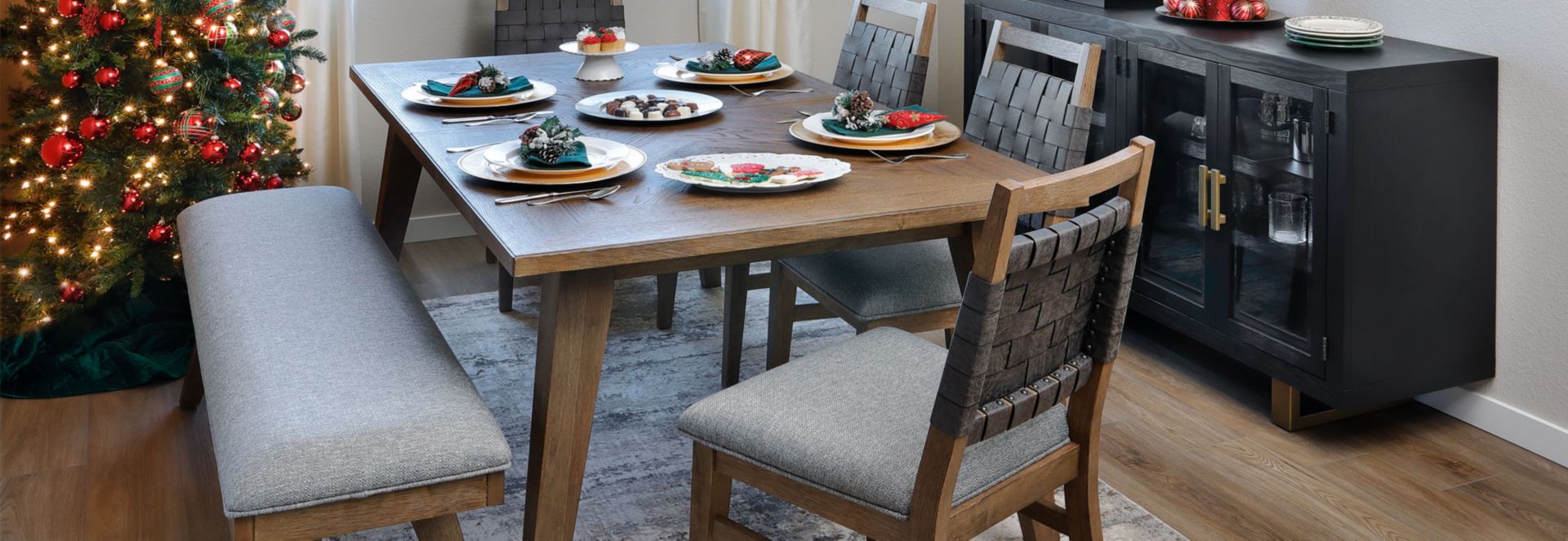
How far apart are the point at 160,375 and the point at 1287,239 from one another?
8.05ft

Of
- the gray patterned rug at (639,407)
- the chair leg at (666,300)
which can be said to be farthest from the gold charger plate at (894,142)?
the chair leg at (666,300)

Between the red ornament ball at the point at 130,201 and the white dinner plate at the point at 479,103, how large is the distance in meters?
0.84

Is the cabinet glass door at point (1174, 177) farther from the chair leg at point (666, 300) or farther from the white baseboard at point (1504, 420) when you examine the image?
the chair leg at point (666, 300)

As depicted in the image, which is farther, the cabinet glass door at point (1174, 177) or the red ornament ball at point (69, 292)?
the red ornament ball at point (69, 292)

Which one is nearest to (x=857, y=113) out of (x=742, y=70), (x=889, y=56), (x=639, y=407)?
(x=742, y=70)

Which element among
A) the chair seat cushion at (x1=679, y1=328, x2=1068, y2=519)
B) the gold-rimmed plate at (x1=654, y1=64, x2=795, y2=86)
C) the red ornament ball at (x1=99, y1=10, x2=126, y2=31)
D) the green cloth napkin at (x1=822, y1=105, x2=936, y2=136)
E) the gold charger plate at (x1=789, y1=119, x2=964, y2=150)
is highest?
the red ornament ball at (x1=99, y1=10, x2=126, y2=31)

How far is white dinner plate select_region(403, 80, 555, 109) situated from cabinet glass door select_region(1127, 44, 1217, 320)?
1.33 metres

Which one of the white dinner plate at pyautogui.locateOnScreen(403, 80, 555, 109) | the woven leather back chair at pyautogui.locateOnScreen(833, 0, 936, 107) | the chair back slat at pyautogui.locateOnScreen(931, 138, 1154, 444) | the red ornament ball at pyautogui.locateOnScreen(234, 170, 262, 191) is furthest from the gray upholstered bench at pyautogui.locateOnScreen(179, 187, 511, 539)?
the woven leather back chair at pyautogui.locateOnScreen(833, 0, 936, 107)

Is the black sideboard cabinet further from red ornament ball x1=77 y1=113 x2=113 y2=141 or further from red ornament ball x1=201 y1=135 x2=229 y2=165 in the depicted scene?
red ornament ball x1=77 y1=113 x2=113 y2=141

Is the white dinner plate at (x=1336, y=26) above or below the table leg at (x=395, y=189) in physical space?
above

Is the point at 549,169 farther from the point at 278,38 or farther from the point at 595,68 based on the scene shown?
the point at 278,38

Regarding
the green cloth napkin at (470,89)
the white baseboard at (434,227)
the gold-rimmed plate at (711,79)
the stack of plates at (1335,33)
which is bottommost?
the white baseboard at (434,227)

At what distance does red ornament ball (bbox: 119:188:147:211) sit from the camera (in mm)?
2891

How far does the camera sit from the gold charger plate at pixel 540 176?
6.04 feet
